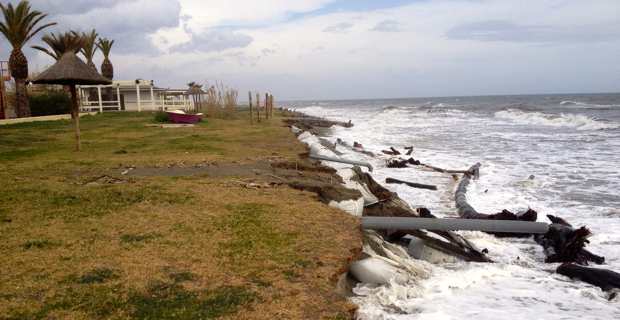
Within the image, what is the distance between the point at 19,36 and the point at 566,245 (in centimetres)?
2750

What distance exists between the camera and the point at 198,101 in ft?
118

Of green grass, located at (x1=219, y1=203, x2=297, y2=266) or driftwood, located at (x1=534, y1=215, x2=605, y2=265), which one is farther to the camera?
driftwood, located at (x1=534, y1=215, x2=605, y2=265)

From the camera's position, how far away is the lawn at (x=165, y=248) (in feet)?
12.6

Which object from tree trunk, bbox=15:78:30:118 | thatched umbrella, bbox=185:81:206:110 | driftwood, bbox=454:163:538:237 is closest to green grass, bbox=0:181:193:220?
driftwood, bbox=454:163:538:237

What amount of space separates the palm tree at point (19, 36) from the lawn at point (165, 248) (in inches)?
725

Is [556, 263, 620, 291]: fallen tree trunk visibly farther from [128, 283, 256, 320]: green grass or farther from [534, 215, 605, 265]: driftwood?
[128, 283, 256, 320]: green grass

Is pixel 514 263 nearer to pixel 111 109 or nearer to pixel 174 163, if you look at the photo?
pixel 174 163

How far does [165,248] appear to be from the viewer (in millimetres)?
5074

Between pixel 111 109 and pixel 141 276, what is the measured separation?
117ft

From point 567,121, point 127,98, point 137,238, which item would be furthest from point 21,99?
point 567,121

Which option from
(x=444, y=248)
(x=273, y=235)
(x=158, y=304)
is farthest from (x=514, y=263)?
(x=158, y=304)

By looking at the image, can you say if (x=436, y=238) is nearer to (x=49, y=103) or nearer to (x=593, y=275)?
(x=593, y=275)

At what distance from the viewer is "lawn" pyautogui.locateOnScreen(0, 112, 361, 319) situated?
3.85m

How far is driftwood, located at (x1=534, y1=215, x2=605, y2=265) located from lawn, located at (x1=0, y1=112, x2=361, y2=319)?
264 centimetres
